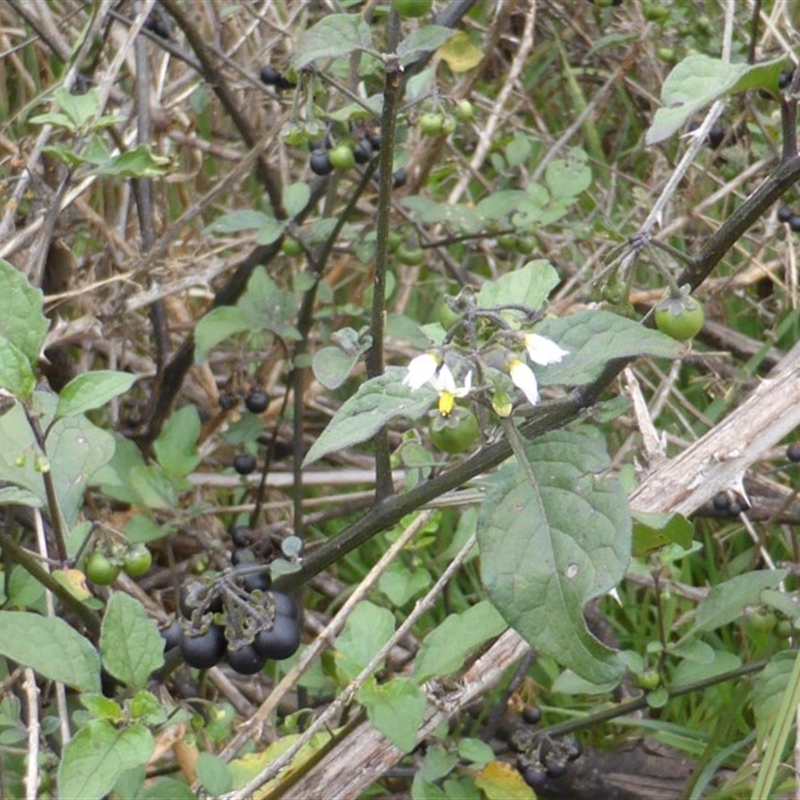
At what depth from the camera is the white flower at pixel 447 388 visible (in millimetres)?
1161

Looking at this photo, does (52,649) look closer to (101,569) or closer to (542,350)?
(101,569)

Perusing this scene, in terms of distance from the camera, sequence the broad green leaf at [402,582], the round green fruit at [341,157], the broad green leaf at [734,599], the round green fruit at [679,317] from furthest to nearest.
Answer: the round green fruit at [341,157] → the broad green leaf at [402,582] → the broad green leaf at [734,599] → the round green fruit at [679,317]

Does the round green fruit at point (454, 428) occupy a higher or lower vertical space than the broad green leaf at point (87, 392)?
higher

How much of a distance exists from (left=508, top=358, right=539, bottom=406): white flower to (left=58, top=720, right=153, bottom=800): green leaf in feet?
2.07

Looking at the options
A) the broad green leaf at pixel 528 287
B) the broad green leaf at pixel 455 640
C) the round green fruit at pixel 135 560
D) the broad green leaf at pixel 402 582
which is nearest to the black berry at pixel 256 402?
the broad green leaf at pixel 402 582

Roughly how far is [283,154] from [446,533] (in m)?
0.95

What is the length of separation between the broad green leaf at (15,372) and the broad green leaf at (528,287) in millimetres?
515

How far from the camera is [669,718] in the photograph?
244cm

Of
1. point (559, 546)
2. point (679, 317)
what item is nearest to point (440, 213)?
point (679, 317)

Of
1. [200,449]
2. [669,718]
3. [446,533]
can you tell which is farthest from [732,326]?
[200,449]

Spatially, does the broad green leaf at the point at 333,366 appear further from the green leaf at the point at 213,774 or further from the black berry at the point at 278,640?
the green leaf at the point at 213,774

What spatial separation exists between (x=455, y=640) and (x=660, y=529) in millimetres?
395

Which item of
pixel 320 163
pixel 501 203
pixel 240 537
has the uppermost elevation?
pixel 320 163

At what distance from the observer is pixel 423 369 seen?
3.85 ft
